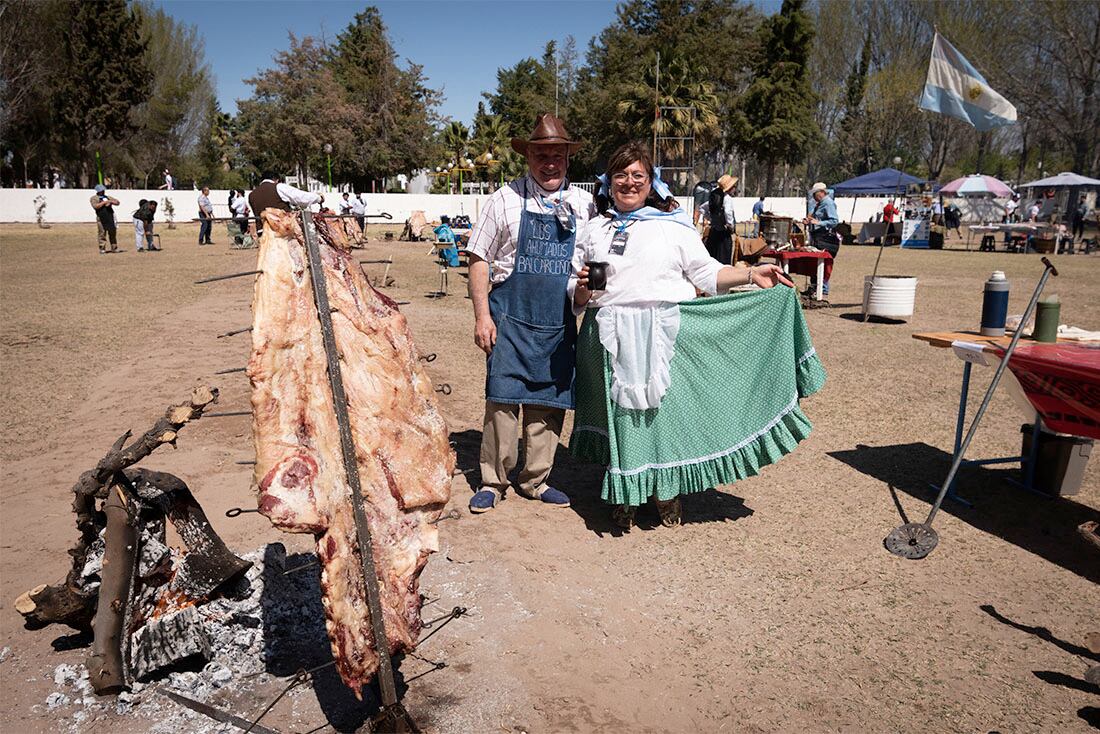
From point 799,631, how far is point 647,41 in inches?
2158

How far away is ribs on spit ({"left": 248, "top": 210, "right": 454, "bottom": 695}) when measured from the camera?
215cm

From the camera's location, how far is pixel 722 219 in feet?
39.0

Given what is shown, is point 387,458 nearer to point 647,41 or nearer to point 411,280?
point 411,280

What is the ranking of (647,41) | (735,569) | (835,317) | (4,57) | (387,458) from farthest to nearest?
(647,41) → (4,57) → (835,317) → (735,569) → (387,458)

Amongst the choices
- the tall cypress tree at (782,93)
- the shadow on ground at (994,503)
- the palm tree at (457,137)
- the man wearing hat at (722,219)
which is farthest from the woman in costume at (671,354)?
the palm tree at (457,137)

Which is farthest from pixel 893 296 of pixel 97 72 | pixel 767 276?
pixel 97 72

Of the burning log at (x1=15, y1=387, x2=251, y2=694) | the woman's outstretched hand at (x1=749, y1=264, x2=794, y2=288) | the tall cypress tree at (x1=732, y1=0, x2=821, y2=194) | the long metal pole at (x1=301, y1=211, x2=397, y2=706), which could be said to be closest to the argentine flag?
the woman's outstretched hand at (x1=749, y1=264, x2=794, y2=288)

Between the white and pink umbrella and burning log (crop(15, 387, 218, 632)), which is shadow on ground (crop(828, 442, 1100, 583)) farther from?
the white and pink umbrella

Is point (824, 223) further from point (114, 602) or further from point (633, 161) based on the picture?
point (114, 602)

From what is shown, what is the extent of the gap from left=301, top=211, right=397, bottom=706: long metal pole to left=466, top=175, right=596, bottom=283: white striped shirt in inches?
73.8

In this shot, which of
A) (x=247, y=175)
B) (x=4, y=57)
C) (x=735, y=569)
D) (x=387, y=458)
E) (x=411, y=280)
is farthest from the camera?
(x=247, y=175)

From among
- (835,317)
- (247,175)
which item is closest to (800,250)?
(835,317)

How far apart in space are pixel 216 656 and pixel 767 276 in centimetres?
306

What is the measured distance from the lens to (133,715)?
263 centimetres
